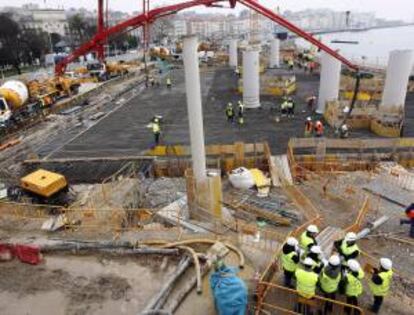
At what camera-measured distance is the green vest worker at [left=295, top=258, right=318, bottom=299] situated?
23.1ft

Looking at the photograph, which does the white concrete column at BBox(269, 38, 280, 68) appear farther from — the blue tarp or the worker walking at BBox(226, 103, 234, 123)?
the blue tarp

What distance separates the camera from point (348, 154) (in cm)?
1856

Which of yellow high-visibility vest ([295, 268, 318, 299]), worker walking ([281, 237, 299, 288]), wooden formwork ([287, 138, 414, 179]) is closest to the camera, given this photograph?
yellow high-visibility vest ([295, 268, 318, 299])

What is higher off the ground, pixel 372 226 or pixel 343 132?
pixel 343 132

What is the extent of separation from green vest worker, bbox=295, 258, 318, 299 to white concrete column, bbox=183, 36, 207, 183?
595 cm

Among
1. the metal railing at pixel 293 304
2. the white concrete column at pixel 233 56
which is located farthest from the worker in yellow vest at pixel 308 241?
the white concrete column at pixel 233 56

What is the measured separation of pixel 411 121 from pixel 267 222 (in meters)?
15.3

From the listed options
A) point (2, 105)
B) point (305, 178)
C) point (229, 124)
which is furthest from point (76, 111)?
point (305, 178)

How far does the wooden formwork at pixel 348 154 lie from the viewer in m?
18.1

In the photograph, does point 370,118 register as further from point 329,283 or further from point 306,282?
point 306,282

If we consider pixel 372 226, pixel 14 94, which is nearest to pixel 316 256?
pixel 372 226

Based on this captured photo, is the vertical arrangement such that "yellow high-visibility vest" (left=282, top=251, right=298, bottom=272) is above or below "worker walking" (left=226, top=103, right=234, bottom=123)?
above

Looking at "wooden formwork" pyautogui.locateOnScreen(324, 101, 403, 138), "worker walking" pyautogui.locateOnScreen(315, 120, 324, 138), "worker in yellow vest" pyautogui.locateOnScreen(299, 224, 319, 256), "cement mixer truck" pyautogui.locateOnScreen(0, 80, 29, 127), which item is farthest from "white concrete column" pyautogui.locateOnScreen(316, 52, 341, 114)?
"cement mixer truck" pyautogui.locateOnScreen(0, 80, 29, 127)

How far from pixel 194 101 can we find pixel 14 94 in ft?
67.6
